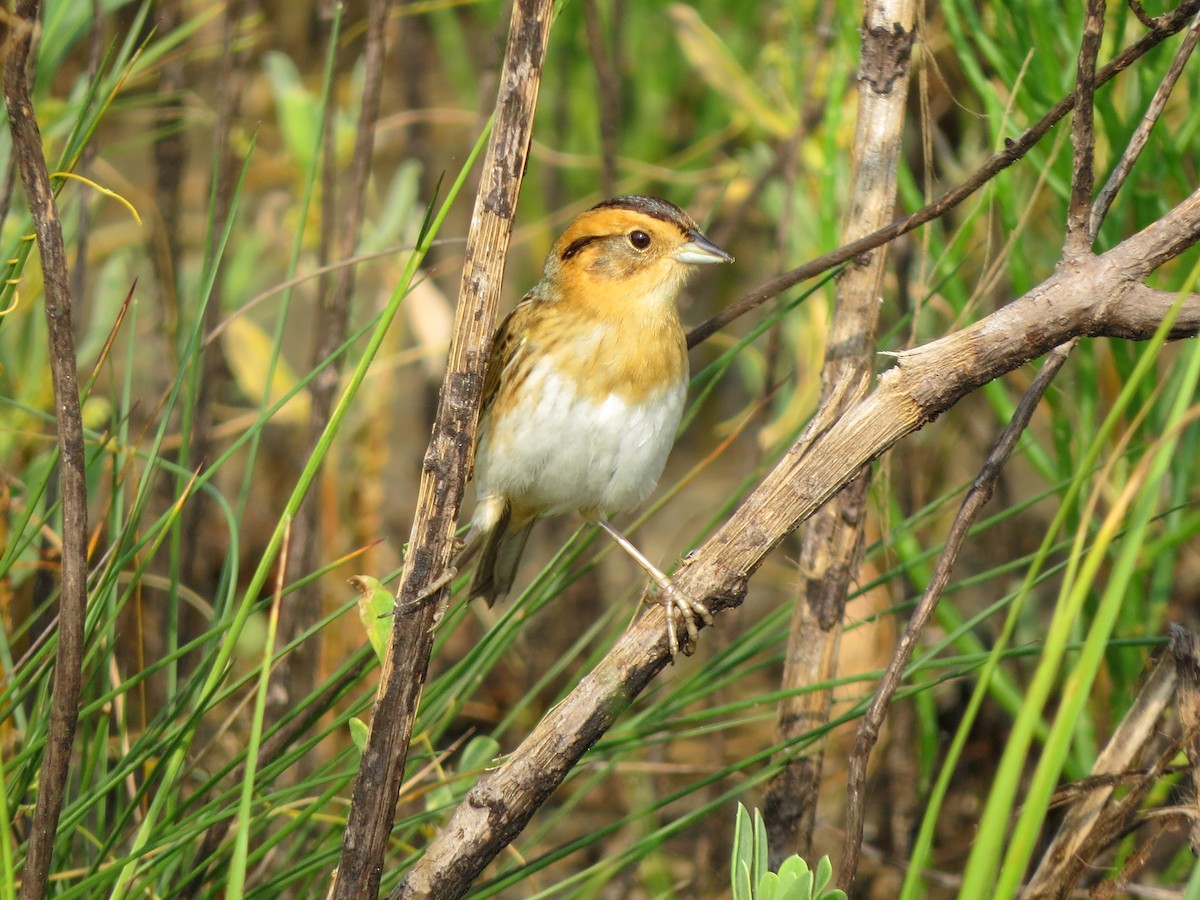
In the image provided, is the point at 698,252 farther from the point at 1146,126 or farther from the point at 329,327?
the point at 1146,126

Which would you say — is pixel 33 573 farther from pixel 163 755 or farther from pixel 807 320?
pixel 807 320

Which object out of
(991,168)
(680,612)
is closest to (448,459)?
(680,612)

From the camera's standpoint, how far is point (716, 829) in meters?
3.48

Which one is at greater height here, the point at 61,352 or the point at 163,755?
the point at 61,352

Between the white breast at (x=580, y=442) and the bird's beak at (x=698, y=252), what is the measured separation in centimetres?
26

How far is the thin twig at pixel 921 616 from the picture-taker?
175cm

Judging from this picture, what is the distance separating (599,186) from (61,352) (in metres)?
3.38

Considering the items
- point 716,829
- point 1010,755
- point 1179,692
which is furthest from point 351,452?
point 1010,755

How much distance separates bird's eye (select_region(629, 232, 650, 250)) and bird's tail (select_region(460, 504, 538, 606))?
2.15 ft

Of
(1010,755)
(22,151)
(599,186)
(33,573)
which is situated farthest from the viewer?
(599,186)

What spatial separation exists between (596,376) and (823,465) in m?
1.00

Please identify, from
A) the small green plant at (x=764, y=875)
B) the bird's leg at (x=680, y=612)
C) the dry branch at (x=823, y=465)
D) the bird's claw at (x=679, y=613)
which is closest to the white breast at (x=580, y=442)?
the bird's leg at (x=680, y=612)

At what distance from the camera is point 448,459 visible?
1729 mm

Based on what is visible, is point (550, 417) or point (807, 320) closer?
point (550, 417)
